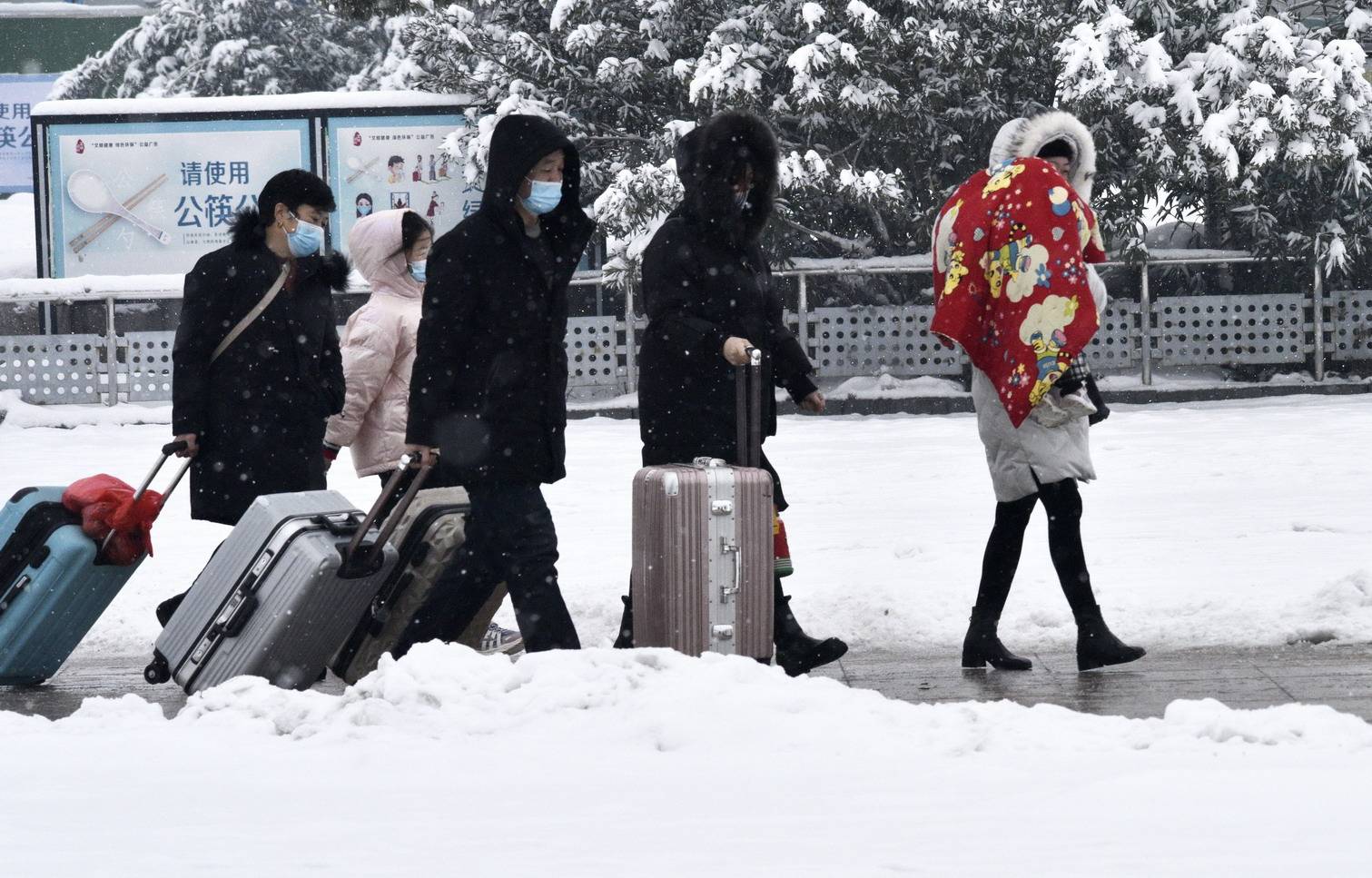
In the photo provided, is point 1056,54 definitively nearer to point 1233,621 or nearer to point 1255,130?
point 1255,130

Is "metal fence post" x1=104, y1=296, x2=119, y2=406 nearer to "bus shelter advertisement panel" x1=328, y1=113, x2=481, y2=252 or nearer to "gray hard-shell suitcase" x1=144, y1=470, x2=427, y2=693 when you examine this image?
"bus shelter advertisement panel" x1=328, y1=113, x2=481, y2=252

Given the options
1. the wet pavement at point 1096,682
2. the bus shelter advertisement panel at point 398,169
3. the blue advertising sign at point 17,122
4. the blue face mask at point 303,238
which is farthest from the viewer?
the blue advertising sign at point 17,122

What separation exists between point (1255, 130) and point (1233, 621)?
10354mm

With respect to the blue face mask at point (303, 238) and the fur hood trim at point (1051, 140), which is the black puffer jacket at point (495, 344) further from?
the fur hood trim at point (1051, 140)

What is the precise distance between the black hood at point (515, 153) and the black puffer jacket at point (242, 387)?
1091 millimetres

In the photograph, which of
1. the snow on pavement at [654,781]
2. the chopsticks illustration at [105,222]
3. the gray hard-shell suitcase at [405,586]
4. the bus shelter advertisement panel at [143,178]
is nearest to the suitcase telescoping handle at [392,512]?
the gray hard-shell suitcase at [405,586]

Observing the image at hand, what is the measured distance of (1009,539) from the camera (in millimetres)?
5422

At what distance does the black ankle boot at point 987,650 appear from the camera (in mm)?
5363

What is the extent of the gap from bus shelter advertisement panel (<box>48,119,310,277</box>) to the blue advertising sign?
44.4ft

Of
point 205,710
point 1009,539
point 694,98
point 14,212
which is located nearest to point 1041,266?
point 1009,539

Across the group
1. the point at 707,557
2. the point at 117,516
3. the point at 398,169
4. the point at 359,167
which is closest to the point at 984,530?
the point at 707,557

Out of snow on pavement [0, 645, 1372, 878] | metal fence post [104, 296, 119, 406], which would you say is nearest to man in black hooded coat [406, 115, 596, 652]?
snow on pavement [0, 645, 1372, 878]

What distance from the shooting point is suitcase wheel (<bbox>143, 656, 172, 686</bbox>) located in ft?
17.0

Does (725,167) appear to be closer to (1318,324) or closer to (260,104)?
(1318,324)
